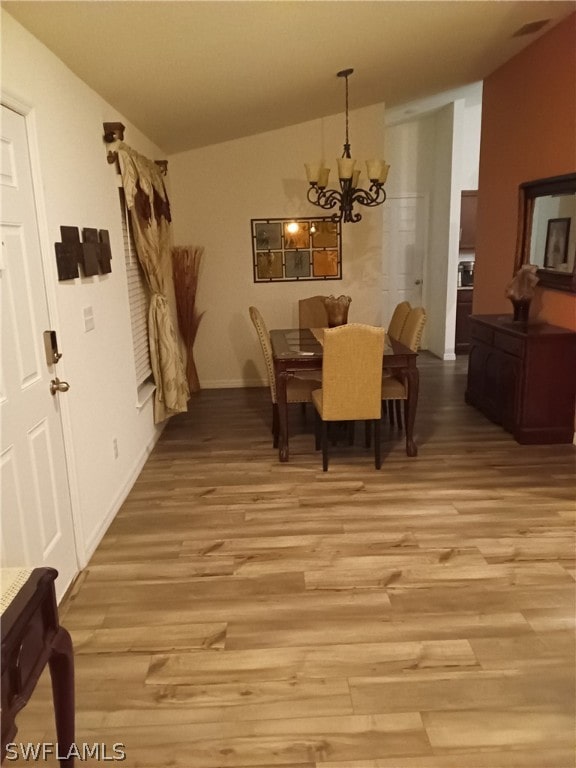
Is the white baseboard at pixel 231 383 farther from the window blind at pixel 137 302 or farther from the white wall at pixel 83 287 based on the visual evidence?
the white wall at pixel 83 287

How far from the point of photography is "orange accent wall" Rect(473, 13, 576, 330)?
3.92 m

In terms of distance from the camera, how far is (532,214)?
4469 mm

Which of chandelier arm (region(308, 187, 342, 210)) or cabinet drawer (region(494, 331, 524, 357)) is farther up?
chandelier arm (region(308, 187, 342, 210))

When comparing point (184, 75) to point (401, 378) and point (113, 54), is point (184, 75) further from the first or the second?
point (401, 378)

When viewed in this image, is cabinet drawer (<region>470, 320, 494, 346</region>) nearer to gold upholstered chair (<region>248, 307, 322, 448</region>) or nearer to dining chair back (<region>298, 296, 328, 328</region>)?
dining chair back (<region>298, 296, 328, 328</region>)

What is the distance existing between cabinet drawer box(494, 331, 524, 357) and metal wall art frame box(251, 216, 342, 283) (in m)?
2.07

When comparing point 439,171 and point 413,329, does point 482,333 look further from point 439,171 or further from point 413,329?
point 439,171

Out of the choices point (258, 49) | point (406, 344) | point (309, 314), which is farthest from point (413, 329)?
point (258, 49)

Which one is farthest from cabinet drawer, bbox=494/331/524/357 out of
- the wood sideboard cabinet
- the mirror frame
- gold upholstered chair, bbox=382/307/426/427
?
gold upholstered chair, bbox=382/307/426/427

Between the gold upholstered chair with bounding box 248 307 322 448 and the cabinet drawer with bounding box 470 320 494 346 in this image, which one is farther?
the cabinet drawer with bounding box 470 320 494 346

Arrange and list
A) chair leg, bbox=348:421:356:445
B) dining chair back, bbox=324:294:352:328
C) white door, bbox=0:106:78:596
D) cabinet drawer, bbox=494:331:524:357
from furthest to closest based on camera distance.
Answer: dining chair back, bbox=324:294:352:328
chair leg, bbox=348:421:356:445
cabinet drawer, bbox=494:331:524:357
white door, bbox=0:106:78:596

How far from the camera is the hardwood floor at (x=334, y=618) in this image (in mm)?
1759

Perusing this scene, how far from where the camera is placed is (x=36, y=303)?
227cm

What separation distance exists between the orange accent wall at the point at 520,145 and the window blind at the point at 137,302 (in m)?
3.11
